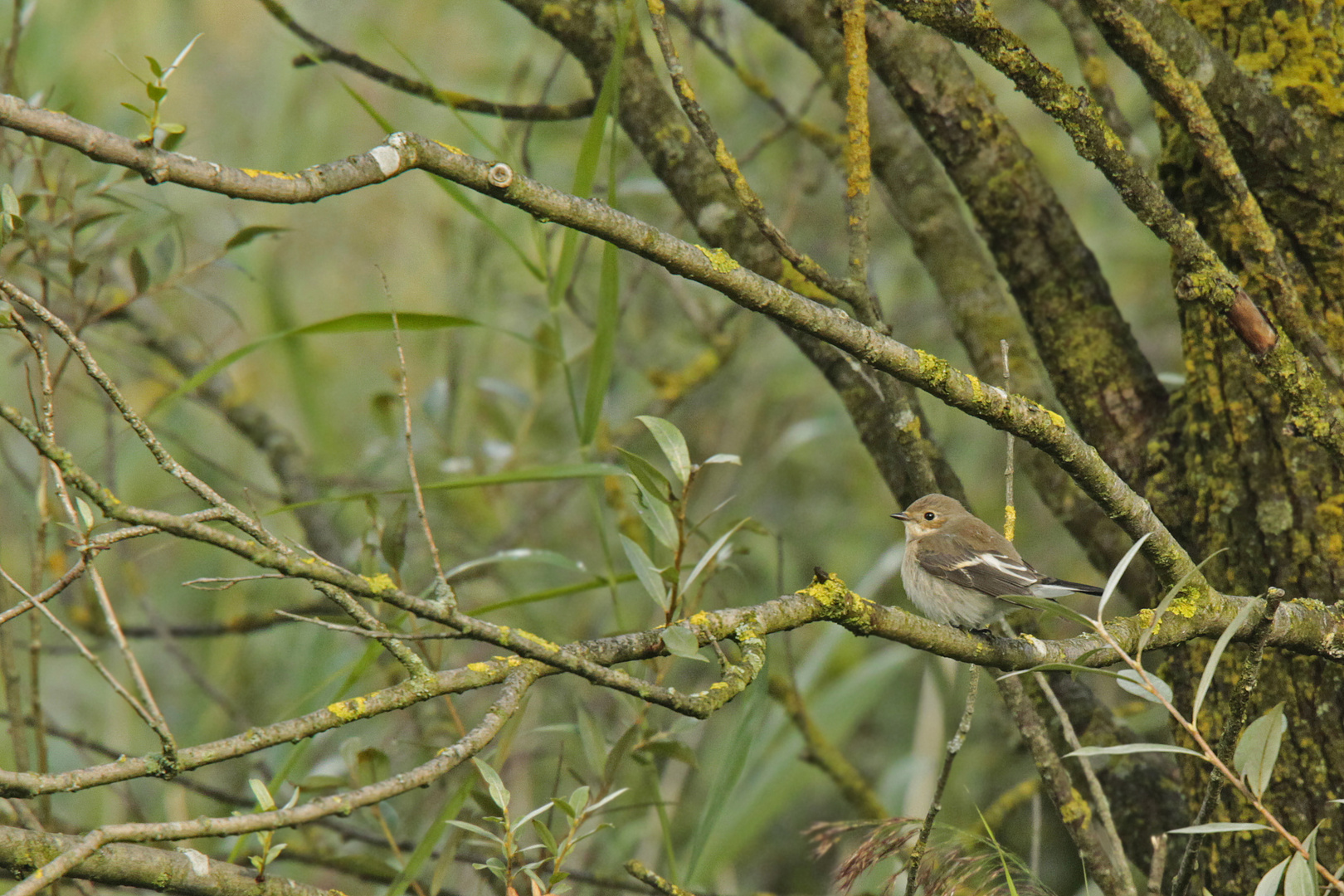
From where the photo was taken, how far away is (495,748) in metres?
3.06

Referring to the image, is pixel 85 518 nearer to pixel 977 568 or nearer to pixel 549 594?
pixel 549 594

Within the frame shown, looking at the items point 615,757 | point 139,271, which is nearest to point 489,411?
point 139,271

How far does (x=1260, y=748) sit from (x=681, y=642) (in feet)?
2.87

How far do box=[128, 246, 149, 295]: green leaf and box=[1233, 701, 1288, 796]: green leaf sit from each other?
132 inches

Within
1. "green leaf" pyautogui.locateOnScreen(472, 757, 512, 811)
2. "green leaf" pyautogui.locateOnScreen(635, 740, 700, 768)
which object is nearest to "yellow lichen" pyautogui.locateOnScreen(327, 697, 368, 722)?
"green leaf" pyautogui.locateOnScreen(472, 757, 512, 811)

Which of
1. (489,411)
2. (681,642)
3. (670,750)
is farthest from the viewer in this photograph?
Result: (489,411)

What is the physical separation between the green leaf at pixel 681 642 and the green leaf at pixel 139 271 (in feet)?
8.68

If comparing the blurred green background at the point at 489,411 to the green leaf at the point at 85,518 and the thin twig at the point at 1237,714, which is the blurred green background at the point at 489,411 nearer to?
the thin twig at the point at 1237,714

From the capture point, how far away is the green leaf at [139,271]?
11.5 ft

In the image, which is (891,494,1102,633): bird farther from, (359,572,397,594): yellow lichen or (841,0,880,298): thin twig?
(359,572,397,594): yellow lichen

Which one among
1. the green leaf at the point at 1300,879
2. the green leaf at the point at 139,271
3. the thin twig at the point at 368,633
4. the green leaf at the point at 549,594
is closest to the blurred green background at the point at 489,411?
the green leaf at the point at 139,271

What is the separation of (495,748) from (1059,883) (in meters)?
3.49

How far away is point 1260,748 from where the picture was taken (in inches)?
63.1

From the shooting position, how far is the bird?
3629mm
